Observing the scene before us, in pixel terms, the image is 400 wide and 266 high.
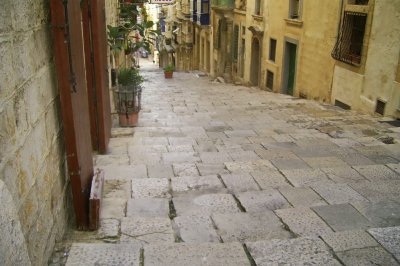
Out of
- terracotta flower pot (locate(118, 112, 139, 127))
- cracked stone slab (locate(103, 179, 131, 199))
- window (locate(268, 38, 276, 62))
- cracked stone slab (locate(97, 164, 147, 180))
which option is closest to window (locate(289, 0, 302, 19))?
window (locate(268, 38, 276, 62))

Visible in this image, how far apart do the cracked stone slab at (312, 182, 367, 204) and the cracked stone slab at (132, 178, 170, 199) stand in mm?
1610

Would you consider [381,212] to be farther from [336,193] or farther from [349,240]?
[349,240]

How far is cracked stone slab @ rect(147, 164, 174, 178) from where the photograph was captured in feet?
16.0

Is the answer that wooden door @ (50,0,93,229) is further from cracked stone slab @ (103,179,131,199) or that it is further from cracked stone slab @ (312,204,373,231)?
cracked stone slab @ (312,204,373,231)

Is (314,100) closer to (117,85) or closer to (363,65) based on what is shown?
(363,65)

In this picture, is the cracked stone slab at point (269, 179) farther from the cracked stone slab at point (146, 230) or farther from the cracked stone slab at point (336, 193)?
the cracked stone slab at point (146, 230)

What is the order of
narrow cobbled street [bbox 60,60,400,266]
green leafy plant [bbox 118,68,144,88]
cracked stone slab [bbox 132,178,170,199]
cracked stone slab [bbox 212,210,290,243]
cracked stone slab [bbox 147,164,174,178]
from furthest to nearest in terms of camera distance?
green leafy plant [bbox 118,68,144,88]
cracked stone slab [bbox 147,164,174,178]
cracked stone slab [bbox 132,178,170,199]
cracked stone slab [bbox 212,210,290,243]
narrow cobbled street [bbox 60,60,400,266]

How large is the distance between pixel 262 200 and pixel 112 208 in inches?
57.7

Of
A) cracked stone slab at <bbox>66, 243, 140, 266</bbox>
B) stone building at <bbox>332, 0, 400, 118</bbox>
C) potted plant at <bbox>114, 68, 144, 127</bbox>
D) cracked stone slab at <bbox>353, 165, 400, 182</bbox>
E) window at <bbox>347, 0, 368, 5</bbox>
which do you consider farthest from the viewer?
window at <bbox>347, 0, 368, 5</bbox>

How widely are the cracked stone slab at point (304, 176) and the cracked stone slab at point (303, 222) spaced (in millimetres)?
792

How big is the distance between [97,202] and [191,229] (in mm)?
814

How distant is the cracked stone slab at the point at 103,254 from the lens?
110 inches

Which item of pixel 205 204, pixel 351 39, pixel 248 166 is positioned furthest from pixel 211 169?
pixel 351 39

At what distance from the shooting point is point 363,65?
380 inches
